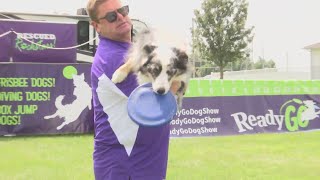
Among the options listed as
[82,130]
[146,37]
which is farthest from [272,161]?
[146,37]

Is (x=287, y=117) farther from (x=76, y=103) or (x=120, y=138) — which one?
(x=120, y=138)

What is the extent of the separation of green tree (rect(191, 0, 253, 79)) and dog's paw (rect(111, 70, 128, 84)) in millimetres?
31163

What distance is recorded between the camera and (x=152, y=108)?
2.58m

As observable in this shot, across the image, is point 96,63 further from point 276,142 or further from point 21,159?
point 276,142

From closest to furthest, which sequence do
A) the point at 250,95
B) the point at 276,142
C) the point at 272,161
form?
the point at 272,161, the point at 276,142, the point at 250,95

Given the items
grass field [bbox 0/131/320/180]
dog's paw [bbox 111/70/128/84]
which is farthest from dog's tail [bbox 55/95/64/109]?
dog's paw [bbox 111/70/128/84]

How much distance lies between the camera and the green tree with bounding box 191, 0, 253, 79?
33.9m

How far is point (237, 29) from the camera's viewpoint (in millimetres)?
33906

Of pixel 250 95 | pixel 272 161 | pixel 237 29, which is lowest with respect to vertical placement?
pixel 272 161

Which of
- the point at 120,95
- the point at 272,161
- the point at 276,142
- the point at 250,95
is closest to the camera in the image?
the point at 120,95

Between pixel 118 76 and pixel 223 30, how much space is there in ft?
104

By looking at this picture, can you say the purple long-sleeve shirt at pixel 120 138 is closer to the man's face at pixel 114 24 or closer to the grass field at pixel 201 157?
the man's face at pixel 114 24

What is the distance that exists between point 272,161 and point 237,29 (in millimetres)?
25399

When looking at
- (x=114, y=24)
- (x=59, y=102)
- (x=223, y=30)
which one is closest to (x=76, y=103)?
(x=59, y=102)
